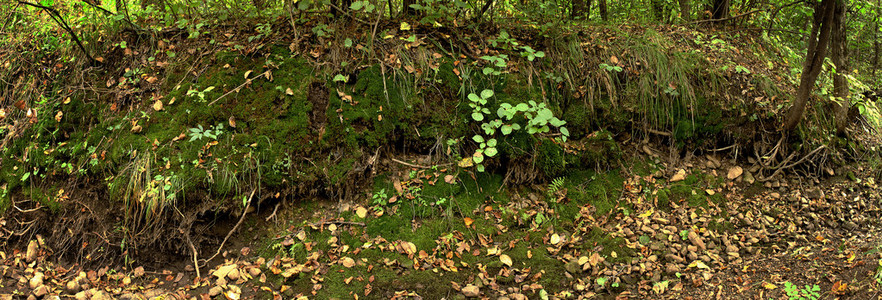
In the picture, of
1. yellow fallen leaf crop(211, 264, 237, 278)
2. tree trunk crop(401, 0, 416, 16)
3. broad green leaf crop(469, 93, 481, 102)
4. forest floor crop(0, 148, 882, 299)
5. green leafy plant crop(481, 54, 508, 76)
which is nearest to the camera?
forest floor crop(0, 148, 882, 299)

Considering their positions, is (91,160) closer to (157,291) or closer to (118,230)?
(118,230)

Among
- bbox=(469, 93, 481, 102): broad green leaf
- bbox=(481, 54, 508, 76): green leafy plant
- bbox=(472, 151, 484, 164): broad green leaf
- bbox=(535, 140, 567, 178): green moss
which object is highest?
bbox=(481, 54, 508, 76): green leafy plant

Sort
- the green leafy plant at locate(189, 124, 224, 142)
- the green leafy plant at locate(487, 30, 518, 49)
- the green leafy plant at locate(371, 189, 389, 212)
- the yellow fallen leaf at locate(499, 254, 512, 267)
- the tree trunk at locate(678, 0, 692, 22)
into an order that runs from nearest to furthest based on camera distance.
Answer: the yellow fallen leaf at locate(499, 254, 512, 267), the green leafy plant at locate(189, 124, 224, 142), the green leafy plant at locate(371, 189, 389, 212), the green leafy plant at locate(487, 30, 518, 49), the tree trunk at locate(678, 0, 692, 22)

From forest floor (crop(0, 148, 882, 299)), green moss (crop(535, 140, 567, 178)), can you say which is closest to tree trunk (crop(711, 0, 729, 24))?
forest floor (crop(0, 148, 882, 299))

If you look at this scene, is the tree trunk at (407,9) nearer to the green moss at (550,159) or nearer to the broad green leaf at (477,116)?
the broad green leaf at (477,116)

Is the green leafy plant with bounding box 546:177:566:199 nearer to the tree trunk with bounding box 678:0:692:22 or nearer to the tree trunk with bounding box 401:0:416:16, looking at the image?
the tree trunk with bounding box 401:0:416:16

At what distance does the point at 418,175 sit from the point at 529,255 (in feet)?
3.93

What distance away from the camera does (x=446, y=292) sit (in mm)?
3346

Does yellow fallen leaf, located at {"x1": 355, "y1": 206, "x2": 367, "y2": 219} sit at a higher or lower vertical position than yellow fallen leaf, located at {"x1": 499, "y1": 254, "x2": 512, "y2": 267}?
higher

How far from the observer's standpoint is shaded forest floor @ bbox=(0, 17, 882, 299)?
139 inches

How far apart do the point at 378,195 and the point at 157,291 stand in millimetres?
1816

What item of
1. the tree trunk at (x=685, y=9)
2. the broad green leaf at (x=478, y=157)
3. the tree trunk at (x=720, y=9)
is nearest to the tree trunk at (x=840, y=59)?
the tree trunk at (x=720, y=9)

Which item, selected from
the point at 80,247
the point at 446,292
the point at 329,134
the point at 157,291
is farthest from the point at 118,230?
the point at 446,292

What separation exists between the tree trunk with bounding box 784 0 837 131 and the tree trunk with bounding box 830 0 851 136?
6.7 inches
